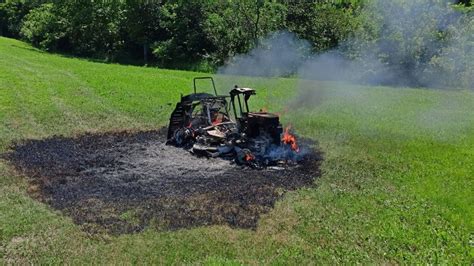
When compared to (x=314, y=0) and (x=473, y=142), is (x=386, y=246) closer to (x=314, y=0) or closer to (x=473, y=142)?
(x=473, y=142)

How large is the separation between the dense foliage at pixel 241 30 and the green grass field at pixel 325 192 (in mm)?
4020

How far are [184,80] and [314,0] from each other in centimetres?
977

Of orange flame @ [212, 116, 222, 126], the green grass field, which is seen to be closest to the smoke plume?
the green grass field

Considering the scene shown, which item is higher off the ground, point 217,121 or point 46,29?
point 46,29

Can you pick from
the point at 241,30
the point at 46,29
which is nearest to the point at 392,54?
the point at 241,30

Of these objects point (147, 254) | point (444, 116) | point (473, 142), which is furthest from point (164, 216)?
point (444, 116)

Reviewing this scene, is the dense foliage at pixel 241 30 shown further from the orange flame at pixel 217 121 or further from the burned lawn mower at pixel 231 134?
the burned lawn mower at pixel 231 134

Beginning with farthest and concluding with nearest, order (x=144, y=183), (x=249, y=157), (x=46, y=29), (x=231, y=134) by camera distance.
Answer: (x=46, y=29)
(x=231, y=134)
(x=249, y=157)
(x=144, y=183)

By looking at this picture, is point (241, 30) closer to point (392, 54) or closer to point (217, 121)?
point (392, 54)

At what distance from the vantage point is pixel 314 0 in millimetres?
28578

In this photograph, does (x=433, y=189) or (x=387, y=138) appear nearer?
(x=433, y=189)

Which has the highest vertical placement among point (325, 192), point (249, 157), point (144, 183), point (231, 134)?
point (231, 134)

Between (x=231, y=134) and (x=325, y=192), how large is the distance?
328 centimetres

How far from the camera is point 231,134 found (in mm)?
11992
